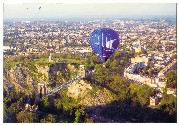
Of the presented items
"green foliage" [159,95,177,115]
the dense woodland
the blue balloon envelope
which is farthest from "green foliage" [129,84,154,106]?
the blue balloon envelope

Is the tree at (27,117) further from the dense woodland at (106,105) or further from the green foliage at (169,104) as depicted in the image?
the green foliage at (169,104)

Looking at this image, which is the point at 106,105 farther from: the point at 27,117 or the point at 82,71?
the point at 27,117

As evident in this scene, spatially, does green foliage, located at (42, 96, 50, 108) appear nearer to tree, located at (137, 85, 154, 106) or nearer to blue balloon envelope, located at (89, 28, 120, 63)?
blue balloon envelope, located at (89, 28, 120, 63)

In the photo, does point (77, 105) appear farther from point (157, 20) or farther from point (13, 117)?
point (157, 20)

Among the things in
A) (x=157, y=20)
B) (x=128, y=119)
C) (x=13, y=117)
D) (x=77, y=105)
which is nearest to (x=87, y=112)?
(x=77, y=105)

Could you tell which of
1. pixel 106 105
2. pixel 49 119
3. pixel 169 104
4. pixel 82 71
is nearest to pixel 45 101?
pixel 49 119

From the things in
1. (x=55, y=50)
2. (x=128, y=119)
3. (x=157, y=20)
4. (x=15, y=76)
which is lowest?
(x=128, y=119)
